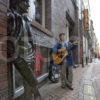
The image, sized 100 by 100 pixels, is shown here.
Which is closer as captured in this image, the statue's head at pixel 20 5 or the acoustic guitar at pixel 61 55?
the statue's head at pixel 20 5

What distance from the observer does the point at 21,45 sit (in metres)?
5.05

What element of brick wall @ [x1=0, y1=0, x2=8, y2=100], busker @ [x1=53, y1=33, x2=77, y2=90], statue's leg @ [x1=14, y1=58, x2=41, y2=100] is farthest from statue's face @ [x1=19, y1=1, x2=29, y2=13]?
busker @ [x1=53, y1=33, x2=77, y2=90]

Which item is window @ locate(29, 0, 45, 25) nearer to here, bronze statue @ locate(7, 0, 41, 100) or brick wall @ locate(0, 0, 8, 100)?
bronze statue @ locate(7, 0, 41, 100)

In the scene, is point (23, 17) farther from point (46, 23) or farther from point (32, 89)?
point (46, 23)

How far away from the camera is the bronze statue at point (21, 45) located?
4.88 m

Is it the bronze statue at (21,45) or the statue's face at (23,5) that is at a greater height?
the statue's face at (23,5)

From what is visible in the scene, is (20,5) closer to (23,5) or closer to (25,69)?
(23,5)

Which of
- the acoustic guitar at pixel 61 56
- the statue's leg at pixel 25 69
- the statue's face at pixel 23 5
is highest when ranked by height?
the statue's face at pixel 23 5

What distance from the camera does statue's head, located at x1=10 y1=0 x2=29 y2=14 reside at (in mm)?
5082

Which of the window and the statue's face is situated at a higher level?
the window

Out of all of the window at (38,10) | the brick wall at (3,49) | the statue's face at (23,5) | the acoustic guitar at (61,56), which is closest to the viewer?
the brick wall at (3,49)

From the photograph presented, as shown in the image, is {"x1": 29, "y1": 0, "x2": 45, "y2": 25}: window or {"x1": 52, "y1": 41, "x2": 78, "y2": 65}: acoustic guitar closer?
{"x1": 52, "y1": 41, "x2": 78, "y2": 65}: acoustic guitar

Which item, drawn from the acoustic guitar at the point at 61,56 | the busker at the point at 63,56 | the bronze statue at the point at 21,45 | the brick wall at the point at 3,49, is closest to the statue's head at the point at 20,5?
the bronze statue at the point at 21,45

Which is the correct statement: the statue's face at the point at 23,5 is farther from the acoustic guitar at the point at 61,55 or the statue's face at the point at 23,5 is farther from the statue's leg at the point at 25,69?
the acoustic guitar at the point at 61,55
